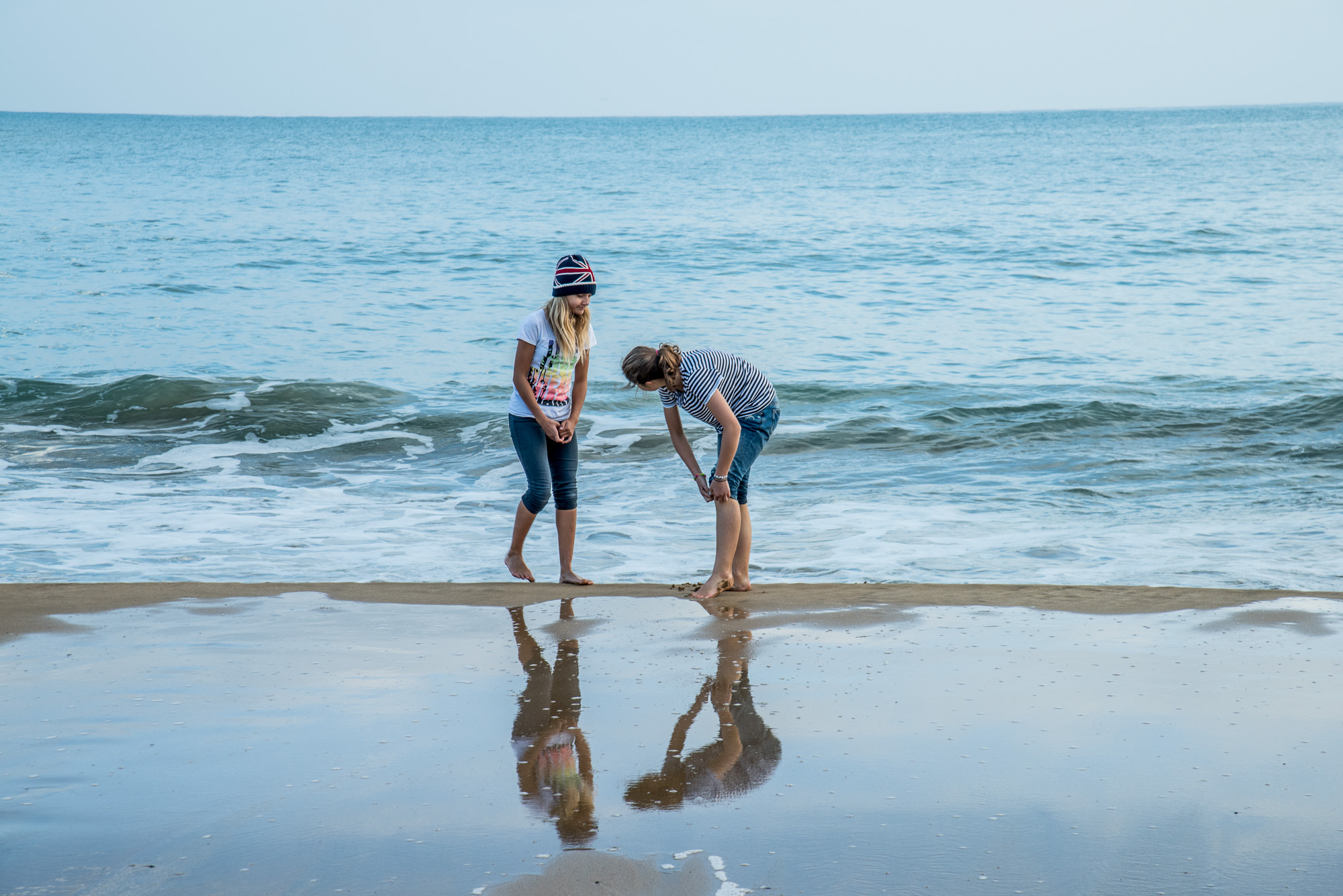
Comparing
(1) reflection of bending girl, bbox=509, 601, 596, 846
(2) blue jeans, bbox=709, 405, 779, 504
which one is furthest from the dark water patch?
(1) reflection of bending girl, bbox=509, 601, 596, 846

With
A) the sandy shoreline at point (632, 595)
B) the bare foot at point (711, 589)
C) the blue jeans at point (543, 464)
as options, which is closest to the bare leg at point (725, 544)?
the bare foot at point (711, 589)

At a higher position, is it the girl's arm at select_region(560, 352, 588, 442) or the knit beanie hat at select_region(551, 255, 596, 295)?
the knit beanie hat at select_region(551, 255, 596, 295)

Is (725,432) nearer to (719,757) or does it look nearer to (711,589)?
(711,589)

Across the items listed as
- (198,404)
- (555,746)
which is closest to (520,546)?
(555,746)

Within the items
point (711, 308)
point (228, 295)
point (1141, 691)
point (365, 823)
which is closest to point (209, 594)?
point (365, 823)

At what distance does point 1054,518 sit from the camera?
25.1ft

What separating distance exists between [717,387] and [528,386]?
3.25ft

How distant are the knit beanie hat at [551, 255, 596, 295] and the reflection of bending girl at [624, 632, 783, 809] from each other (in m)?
2.23

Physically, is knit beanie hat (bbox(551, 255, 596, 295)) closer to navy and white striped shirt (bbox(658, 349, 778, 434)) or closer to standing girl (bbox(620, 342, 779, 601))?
standing girl (bbox(620, 342, 779, 601))

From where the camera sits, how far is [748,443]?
5574 millimetres

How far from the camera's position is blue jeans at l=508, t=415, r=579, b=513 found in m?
5.70

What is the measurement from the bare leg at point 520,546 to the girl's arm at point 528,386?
584 mm

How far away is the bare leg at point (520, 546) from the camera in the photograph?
599cm

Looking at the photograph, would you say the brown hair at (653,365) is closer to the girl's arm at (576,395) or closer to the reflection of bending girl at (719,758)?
the girl's arm at (576,395)
